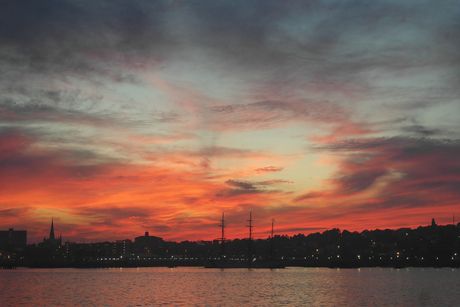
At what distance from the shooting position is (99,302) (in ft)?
342

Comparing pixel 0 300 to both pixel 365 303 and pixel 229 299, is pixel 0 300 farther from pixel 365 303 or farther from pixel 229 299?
pixel 365 303

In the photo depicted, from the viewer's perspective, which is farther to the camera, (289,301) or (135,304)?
(289,301)

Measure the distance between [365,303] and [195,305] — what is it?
28.7m

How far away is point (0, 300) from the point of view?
10812cm

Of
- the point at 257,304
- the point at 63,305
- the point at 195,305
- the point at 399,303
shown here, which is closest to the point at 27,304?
the point at 63,305

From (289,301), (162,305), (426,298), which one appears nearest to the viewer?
(162,305)

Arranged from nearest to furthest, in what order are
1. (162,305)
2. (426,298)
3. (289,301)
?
(162,305), (289,301), (426,298)

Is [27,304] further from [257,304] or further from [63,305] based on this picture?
[257,304]

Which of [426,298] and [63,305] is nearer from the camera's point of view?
[63,305]

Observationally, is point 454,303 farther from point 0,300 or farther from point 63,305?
point 0,300

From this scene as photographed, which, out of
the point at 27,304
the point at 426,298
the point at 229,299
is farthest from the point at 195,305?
the point at 426,298

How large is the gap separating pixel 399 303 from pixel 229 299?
2923 cm

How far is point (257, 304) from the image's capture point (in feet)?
333

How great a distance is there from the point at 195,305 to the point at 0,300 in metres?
35.5
